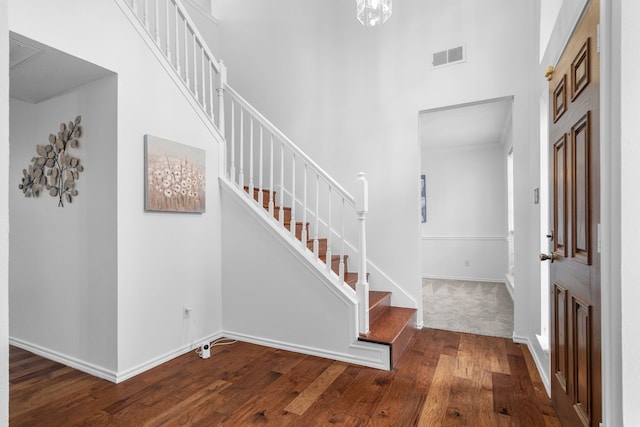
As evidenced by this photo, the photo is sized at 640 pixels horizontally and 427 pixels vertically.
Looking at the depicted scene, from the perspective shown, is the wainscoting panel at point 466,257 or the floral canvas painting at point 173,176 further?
the wainscoting panel at point 466,257

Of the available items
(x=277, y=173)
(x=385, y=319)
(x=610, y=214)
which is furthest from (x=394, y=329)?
(x=277, y=173)

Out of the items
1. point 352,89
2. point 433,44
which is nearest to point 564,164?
point 433,44

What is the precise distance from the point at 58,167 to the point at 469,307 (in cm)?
446

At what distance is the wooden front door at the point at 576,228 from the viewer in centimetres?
128

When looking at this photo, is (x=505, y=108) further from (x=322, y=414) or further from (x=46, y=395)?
(x=46, y=395)

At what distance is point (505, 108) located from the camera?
15.1ft

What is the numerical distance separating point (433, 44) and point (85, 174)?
3.27 m

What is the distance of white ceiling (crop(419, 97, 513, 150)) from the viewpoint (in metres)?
4.64

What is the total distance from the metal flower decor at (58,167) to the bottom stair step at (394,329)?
2.49 meters

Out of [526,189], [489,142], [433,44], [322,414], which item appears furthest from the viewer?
[489,142]

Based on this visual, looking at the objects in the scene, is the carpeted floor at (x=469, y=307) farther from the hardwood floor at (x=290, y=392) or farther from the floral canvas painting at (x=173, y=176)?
the floral canvas painting at (x=173, y=176)

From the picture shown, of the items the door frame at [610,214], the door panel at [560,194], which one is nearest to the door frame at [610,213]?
the door frame at [610,214]

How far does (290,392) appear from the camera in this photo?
7.28 ft
